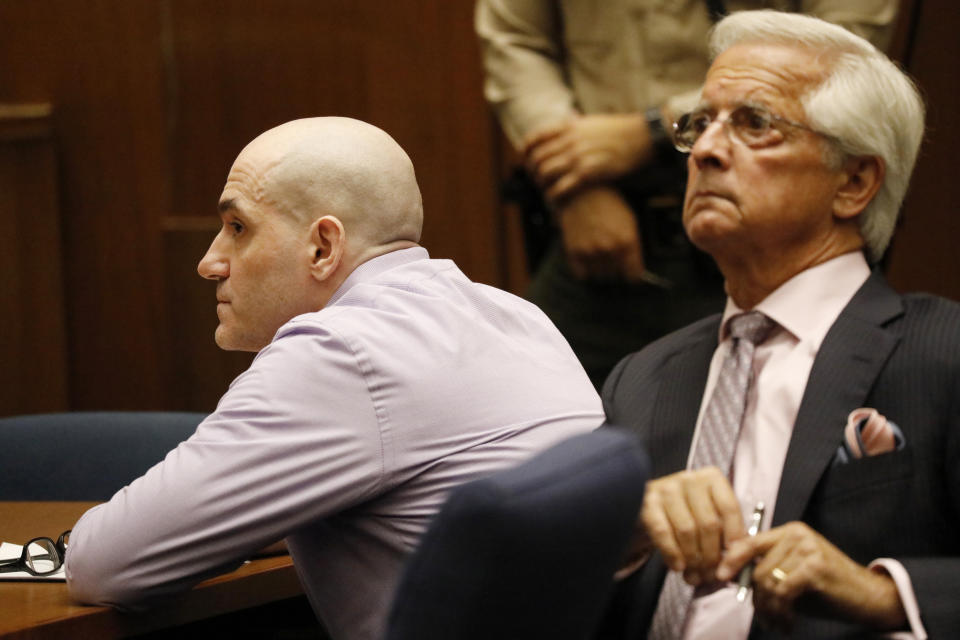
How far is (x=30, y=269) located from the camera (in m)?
3.79

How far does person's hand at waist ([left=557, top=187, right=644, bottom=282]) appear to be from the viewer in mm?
2410

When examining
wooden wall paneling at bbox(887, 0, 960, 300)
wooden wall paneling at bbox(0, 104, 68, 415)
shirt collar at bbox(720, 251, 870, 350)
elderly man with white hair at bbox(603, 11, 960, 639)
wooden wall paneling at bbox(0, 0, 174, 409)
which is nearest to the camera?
elderly man with white hair at bbox(603, 11, 960, 639)

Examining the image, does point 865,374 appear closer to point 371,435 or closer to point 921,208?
point 371,435

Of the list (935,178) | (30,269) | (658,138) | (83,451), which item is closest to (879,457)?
(658,138)

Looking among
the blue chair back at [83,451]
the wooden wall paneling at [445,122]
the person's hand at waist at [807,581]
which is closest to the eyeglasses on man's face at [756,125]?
the person's hand at waist at [807,581]

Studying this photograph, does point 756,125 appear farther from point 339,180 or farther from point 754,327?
point 339,180

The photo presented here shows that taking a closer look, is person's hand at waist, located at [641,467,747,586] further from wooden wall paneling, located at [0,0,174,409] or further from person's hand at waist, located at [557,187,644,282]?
wooden wall paneling, located at [0,0,174,409]

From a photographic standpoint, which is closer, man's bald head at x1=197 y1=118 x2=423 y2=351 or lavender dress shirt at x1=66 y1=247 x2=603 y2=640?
lavender dress shirt at x1=66 y1=247 x2=603 y2=640

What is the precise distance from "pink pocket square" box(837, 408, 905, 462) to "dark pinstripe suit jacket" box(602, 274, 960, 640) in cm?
1

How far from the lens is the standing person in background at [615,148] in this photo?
241 centimetres

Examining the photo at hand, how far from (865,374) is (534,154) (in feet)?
3.21

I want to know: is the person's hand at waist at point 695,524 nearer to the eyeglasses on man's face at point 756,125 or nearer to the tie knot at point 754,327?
the tie knot at point 754,327

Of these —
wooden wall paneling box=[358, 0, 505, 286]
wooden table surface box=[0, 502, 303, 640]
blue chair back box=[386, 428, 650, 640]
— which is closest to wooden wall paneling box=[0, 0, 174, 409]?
wooden wall paneling box=[358, 0, 505, 286]

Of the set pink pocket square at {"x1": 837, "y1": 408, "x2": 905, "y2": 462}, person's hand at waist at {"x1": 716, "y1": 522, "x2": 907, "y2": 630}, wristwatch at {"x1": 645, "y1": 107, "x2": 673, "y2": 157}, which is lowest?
person's hand at waist at {"x1": 716, "y1": 522, "x2": 907, "y2": 630}
